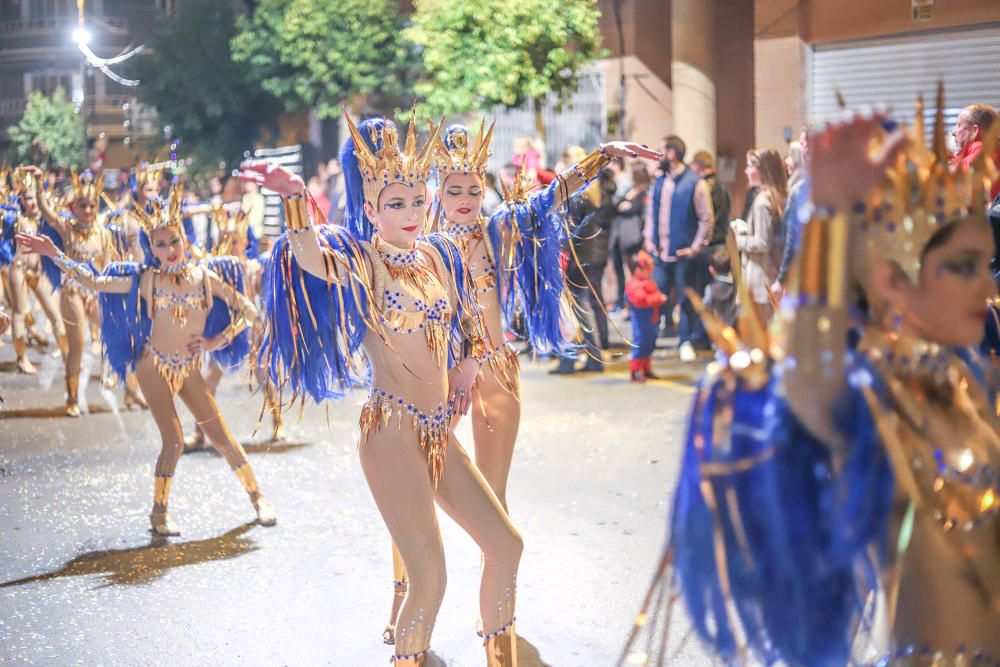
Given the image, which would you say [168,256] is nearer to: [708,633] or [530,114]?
[708,633]

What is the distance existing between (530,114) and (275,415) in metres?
15.9

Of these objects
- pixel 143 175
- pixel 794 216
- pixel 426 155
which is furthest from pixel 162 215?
pixel 794 216

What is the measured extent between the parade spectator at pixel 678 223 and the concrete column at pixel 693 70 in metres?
5.39

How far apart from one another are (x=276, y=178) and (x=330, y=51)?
63.7ft

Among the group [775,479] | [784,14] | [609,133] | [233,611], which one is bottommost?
[233,611]

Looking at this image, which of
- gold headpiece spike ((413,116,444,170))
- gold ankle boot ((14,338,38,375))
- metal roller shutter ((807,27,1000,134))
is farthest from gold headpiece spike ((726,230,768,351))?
gold ankle boot ((14,338,38,375))

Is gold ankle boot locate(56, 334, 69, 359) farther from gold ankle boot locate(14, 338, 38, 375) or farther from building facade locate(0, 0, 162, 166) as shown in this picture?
building facade locate(0, 0, 162, 166)

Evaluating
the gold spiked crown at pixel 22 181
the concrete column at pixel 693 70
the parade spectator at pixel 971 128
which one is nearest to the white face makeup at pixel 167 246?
the parade spectator at pixel 971 128

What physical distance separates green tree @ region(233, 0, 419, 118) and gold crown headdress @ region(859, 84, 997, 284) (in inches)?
784

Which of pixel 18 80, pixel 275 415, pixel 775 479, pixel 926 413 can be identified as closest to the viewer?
pixel 775 479

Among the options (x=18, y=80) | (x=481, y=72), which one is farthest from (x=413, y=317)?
(x=18, y=80)

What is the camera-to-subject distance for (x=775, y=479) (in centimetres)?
251

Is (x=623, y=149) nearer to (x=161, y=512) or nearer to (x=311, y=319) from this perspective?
(x=311, y=319)

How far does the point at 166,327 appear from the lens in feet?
22.6
